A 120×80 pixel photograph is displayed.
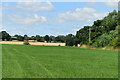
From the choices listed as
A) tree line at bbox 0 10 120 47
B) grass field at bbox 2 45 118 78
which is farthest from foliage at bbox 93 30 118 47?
grass field at bbox 2 45 118 78

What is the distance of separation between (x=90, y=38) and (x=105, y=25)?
9601mm

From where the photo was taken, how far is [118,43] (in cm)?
5809

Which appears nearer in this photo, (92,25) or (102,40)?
(102,40)

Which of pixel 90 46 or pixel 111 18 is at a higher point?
pixel 111 18

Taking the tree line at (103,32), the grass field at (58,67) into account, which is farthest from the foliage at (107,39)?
the grass field at (58,67)

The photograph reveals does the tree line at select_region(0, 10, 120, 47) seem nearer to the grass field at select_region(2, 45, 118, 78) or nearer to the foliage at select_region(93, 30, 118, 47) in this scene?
the foliage at select_region(93, 30, 118, 47)

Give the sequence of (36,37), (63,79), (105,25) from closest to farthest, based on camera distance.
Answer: (63,79), (105,25), (36,37)

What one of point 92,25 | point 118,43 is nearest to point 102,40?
point 118,43

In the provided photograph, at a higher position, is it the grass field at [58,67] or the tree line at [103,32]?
the tree line at [103,32]

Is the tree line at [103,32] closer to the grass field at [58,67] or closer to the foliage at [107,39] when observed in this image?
the foliage at [107,39]

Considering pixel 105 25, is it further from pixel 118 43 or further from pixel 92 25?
pixel 118 43

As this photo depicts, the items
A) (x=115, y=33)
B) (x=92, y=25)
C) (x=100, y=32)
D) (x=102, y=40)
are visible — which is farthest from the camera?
(x=92, y=25)

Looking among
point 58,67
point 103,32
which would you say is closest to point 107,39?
point 103,32

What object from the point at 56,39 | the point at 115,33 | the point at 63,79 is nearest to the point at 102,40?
the point at 115,33
